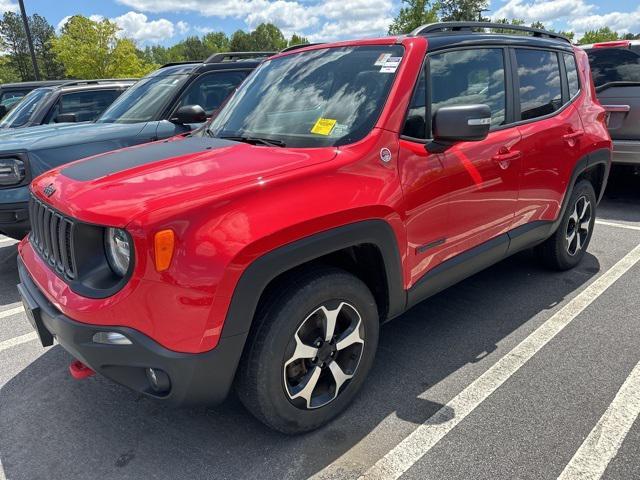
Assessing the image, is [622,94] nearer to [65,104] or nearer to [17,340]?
[17,340]

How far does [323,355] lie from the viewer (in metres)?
2.47

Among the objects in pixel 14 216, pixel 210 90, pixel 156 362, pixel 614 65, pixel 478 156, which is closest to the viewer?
pixel 156 362

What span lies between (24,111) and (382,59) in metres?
7.28

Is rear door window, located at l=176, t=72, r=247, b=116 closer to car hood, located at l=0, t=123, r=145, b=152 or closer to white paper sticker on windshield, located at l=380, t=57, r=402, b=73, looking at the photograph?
car hood, located at l=0, t=123, r=145, b=152

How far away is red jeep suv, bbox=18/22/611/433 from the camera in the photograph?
201cm

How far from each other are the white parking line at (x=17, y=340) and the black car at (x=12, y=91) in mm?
9442

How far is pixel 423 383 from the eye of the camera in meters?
2.91

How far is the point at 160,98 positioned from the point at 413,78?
147 inches

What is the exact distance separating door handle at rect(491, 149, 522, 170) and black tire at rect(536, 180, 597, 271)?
3.64ft

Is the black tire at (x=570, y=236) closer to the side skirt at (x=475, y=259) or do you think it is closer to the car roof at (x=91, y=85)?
the side skirt at (x=475, y=259)

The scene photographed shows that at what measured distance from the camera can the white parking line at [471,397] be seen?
230 centimetres

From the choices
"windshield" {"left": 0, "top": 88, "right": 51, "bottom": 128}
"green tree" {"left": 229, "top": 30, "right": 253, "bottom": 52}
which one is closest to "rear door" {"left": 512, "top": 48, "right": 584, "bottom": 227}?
"windshield" {"left": 0, "top": 88, "right": 51, "bottom": 128}

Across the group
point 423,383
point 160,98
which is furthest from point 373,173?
point 160,98

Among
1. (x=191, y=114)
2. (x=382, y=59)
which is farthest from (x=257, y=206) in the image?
(x=191, y=114)
